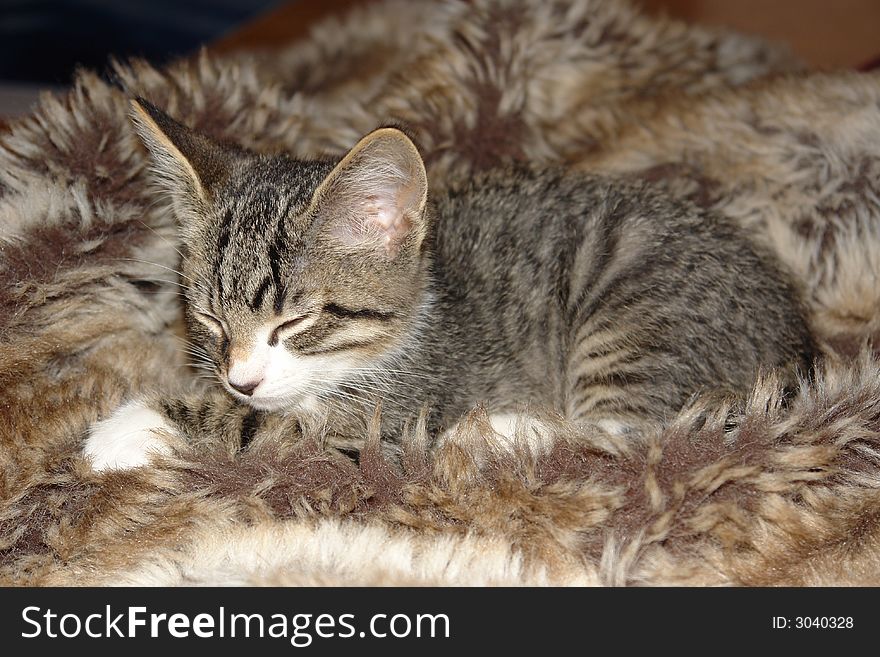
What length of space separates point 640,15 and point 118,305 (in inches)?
55.2

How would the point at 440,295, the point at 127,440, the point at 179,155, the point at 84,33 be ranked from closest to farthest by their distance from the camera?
the point at 127,440 → the point at 179,155 → the point at 440,295 → the point at 84,33

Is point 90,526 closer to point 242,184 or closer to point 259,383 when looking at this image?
point 259,383

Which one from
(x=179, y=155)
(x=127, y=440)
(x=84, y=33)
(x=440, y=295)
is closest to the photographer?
(x=127, y=440)

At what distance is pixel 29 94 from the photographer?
7.63ft

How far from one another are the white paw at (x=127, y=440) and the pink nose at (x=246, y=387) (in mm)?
103

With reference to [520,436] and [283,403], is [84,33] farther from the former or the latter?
[520,436]

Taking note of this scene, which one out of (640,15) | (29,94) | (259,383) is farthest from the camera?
(29,94)

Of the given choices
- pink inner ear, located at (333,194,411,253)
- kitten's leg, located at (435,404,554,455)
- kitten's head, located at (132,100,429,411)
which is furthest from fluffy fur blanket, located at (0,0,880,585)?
pink inner ear, located at (333,194,411,253)

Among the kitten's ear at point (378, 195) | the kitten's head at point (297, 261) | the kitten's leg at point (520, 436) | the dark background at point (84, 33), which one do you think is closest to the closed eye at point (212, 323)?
the kitten's head at point (297, 261)

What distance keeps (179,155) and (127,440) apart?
43cm

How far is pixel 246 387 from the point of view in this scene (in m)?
1.25

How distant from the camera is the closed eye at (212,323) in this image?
1322mm

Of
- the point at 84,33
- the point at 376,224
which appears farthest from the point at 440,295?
the point at 84,33
